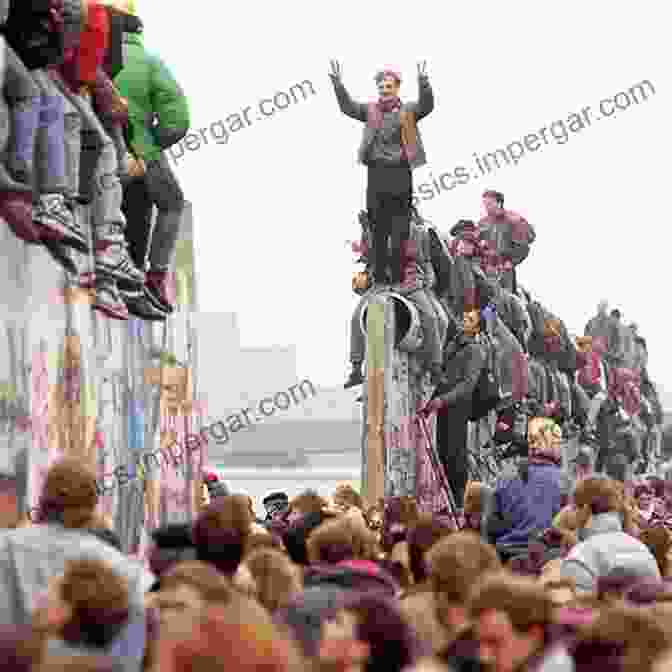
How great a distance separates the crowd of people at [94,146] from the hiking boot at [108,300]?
2 centimetres

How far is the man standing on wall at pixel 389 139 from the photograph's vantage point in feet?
89.1

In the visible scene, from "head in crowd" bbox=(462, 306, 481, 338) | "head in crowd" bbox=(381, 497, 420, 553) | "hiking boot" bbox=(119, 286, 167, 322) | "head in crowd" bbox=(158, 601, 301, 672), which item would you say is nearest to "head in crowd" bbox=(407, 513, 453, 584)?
"head in crowd" bbox=(381, 497, 420, 553)

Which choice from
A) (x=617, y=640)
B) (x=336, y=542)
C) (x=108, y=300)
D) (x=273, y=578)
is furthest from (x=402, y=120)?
(x=617, y=640)

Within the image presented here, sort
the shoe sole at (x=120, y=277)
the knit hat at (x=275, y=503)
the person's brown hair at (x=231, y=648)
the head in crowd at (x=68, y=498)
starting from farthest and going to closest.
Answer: the knit hat at (x=275, y=503), the shoe sole at (x=120, y=277), the head in crowd at (x=68, y=498), the person's brown hair at (x=231, y=648)

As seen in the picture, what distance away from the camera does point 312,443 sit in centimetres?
14425

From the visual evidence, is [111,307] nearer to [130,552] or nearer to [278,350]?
[130,552]

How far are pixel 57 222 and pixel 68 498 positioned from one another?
5.83 m

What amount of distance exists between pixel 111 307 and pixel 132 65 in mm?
2108

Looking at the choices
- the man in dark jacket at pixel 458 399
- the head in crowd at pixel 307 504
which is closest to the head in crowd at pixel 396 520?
the head in crowd at pixel 307 504

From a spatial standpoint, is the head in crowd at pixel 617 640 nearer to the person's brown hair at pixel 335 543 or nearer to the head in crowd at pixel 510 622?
the head in crowd at pixel 510 622

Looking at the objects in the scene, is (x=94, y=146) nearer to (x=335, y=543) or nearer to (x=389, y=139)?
(x=335, y=543)

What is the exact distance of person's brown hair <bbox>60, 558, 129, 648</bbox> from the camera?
884 centimetres

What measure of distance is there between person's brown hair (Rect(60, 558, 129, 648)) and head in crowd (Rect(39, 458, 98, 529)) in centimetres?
212

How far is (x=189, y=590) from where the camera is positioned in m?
9.90
